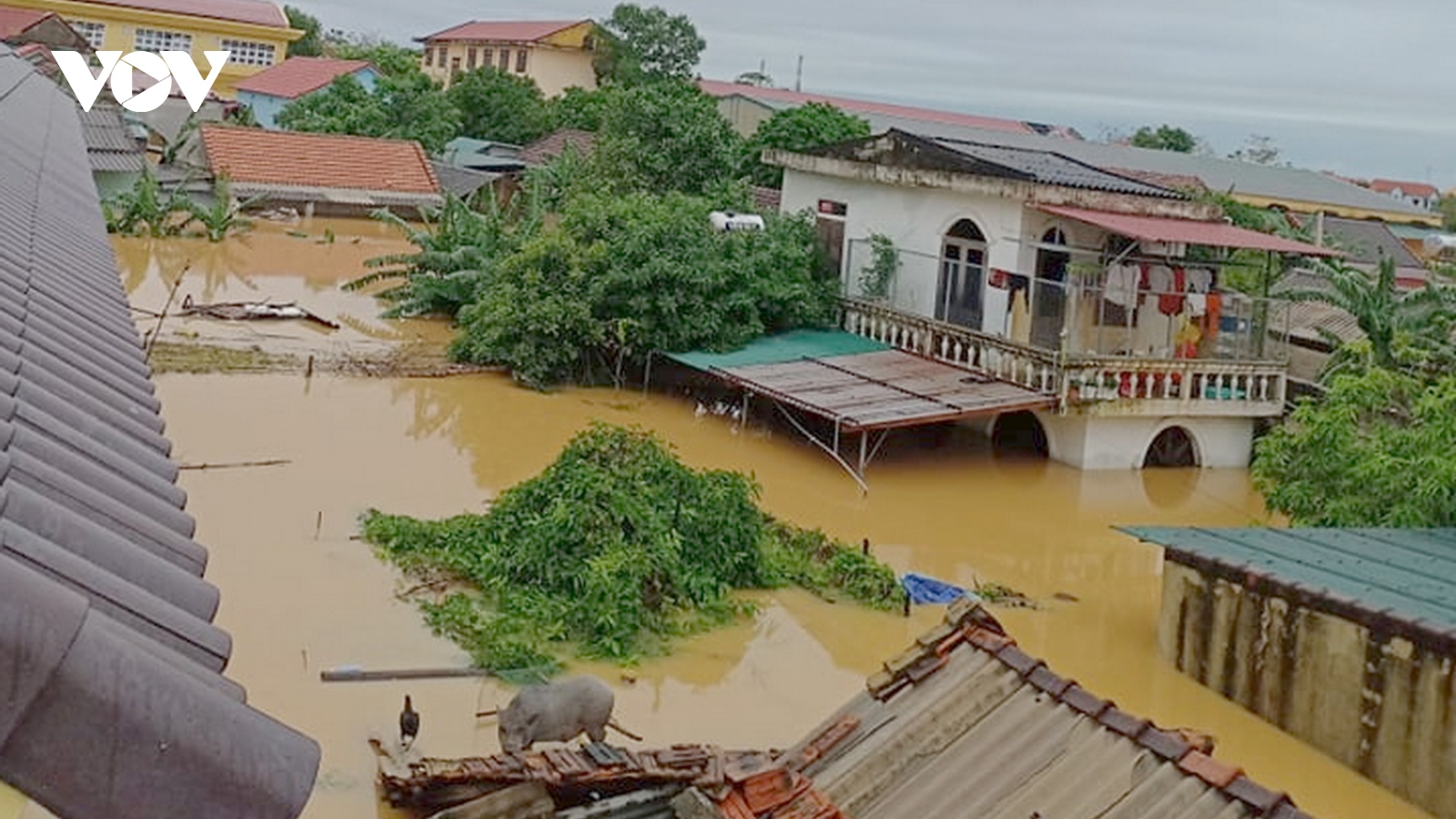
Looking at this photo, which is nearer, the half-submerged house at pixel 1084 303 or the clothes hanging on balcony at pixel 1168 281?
the half-submerged house at pixel 1084 303

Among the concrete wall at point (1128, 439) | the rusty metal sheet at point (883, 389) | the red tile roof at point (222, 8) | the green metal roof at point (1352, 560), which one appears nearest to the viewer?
the green metal roof at point (1352, 560)

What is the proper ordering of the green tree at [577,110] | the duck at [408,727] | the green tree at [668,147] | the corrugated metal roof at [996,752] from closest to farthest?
the corrugated metal roof at [996,752] → the duck at [408,727] → the green tree at [668,147] → the green tree at [577,110]

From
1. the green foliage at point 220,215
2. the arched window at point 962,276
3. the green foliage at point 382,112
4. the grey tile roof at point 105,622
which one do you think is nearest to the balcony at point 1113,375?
the arched window at point 962,276

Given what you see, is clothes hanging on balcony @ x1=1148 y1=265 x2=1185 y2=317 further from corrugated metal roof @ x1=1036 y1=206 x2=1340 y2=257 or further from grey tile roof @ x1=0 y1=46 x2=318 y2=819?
grey tile roof @ x1=0 y1=46 x2=318 y2=819

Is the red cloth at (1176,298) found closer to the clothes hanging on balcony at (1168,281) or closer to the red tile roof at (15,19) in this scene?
the clothes hanging on balcony at (1168,281)

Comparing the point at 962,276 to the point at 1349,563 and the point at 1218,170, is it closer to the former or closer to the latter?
the point at 1349,563

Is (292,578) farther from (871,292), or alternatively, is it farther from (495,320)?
(871,292)
